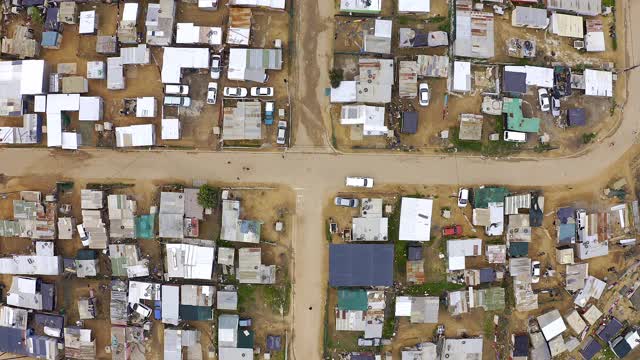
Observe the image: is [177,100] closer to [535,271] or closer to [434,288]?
[434,288]

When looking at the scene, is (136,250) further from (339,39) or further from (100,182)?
(339,39)

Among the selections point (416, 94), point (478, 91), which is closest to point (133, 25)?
point (416, 94)

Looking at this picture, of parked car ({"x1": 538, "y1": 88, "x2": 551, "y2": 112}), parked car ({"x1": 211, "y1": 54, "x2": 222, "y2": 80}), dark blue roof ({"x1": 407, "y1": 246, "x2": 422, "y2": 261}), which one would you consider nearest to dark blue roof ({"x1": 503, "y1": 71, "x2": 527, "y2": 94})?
parked car ({"x1": 538, "y1": 88, "x2": 551, "y2": 112})

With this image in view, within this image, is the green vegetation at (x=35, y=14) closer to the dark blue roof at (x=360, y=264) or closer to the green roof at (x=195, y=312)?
the green roof at (x=195, y=312)

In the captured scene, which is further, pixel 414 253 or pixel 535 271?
pixel 535 271

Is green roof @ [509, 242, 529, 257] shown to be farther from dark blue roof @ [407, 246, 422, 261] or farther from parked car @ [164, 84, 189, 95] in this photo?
parked car @ [164, 84, 189, 95]

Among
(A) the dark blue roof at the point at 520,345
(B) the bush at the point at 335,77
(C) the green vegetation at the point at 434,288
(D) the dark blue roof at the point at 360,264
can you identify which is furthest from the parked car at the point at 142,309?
(A) the dark blue roof at the point at 520,345

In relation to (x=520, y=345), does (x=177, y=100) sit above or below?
above

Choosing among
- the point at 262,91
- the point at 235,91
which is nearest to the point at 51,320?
the point at 235,91
